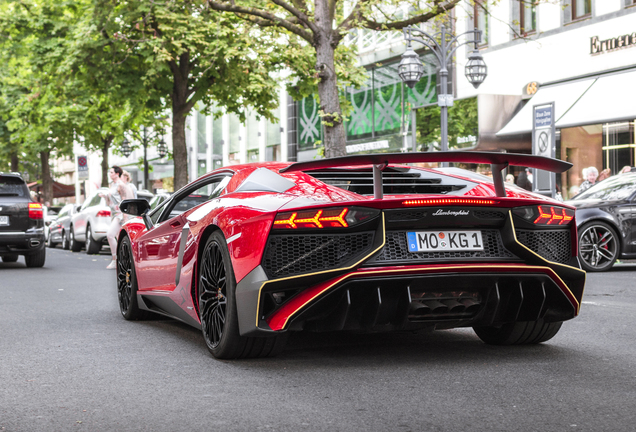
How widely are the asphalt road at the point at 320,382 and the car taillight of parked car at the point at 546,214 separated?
810 millimetres

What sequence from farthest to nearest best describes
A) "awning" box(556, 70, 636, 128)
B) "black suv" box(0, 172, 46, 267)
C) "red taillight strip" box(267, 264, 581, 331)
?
"awning" box(556, 70, 636, 128), "black suv" box(0, 172, 46, 267), "red taillight strip" box(267, 264, 581, 331)

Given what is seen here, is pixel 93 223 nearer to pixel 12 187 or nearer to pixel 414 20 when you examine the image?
pixel 12 187

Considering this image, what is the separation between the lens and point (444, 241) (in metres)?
4.88

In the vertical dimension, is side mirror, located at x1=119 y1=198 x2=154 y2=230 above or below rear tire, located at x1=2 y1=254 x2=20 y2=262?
above

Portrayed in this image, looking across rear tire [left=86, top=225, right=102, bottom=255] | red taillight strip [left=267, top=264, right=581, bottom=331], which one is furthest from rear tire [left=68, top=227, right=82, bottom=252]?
red taillight strip [left=267, top=264, right=581, bottom=331]

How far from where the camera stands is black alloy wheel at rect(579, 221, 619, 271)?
12734mm

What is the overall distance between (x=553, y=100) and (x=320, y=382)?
2145 centimetres

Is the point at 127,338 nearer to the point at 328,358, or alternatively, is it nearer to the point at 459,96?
the point at 328,358

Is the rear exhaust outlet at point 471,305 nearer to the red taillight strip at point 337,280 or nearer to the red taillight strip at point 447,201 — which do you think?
the red taillight strip at point 337,280

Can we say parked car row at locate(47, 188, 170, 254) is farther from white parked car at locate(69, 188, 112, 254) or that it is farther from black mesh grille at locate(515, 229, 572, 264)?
black mesh grille at locate(515, 229, 572, 264)

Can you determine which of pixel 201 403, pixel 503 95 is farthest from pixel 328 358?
pixel 503 95

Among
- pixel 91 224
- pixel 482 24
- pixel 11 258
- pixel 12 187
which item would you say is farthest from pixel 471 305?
pixel 482 24

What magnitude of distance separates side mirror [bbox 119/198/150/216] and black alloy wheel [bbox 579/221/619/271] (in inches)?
292

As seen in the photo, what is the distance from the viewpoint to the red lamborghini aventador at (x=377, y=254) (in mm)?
4719
